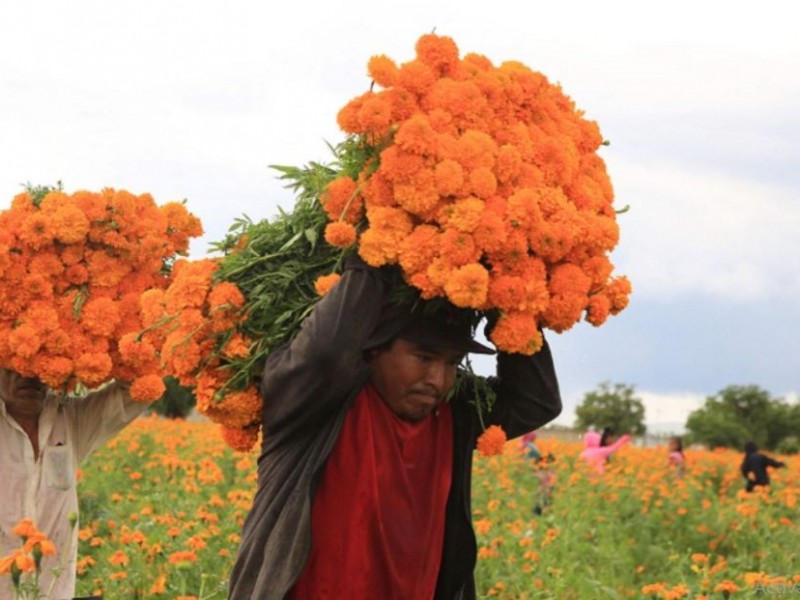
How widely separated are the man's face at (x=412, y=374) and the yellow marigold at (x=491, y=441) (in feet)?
0.71

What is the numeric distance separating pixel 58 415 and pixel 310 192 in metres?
1.97

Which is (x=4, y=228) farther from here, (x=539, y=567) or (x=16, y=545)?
(x=539, y=567)

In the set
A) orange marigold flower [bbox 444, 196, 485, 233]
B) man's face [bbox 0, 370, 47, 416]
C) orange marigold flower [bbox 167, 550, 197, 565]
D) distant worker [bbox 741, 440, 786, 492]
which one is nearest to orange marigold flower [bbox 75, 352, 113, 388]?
man's face [bbox 0, 370, 47, 416]

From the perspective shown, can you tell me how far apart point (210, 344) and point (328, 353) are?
41cm

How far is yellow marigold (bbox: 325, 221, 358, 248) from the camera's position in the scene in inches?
127

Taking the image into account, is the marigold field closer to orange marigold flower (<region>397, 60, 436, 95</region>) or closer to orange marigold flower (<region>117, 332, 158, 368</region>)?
orange marigold flower (<region>117, 332, 158, 368</region>)

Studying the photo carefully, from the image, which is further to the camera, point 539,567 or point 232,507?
point 232,507

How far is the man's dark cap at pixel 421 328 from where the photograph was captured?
3338mm

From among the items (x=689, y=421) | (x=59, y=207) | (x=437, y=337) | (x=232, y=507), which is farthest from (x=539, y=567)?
(x=689, y=421)

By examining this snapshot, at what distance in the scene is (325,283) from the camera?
10.9 feet

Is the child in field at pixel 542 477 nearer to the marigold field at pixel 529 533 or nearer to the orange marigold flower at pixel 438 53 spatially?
the marigold field at pixel 529 533

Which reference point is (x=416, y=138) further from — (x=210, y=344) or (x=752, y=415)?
(x=752, y=415)

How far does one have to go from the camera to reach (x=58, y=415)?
501 centimetres

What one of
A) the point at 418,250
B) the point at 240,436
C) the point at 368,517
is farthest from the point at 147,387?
the point at 418,250
